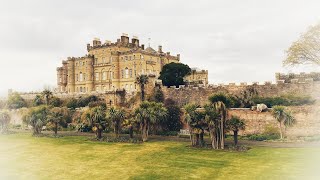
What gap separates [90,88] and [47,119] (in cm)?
2592

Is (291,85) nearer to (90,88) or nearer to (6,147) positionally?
(6,147)

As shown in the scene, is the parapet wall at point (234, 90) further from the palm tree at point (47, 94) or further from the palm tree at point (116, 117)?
the palm tree at point (47, 94)

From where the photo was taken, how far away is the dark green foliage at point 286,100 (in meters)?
38.2

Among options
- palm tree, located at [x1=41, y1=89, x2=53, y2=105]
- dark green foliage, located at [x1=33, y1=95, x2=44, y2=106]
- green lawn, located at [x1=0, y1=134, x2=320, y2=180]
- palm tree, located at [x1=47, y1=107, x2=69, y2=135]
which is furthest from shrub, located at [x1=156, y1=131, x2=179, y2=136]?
dark green foliage, located at [x1=33, y1=95, x2=44, y2=106]

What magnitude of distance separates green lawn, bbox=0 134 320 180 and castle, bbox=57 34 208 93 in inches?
1225

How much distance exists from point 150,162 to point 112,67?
4202 cm

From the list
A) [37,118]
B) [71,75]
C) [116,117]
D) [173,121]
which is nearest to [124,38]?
[71,75]

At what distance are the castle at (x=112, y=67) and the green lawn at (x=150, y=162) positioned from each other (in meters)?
31.1

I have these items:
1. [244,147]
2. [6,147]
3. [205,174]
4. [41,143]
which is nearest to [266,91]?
[244,147]

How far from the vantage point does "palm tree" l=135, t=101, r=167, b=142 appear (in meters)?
37.6

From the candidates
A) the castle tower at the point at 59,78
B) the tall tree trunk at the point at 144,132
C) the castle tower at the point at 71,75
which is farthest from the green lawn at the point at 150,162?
the castle tower at the point at 59,78

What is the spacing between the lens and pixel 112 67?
67.5 meters

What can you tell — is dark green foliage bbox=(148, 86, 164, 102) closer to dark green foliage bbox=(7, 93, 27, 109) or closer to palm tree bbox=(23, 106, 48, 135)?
palm tree bbox=(23, 106, 48, 135)

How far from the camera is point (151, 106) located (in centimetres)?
3881
